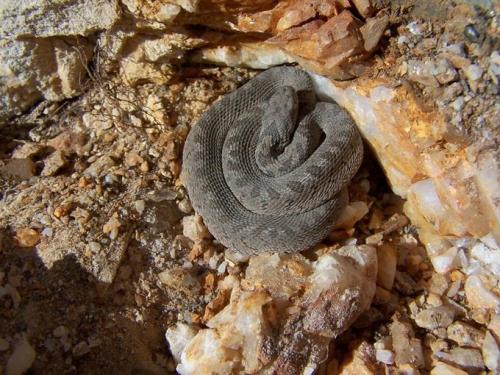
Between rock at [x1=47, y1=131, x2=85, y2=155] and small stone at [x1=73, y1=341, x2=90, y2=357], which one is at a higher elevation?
rock at [x1=47, y1=131, x2=85, y2=155]

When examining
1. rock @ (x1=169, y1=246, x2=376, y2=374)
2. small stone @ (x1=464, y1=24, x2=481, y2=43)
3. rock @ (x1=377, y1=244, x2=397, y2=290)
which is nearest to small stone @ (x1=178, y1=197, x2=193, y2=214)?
rock @ (x1=169, y1=246, x2=376, y2=374)

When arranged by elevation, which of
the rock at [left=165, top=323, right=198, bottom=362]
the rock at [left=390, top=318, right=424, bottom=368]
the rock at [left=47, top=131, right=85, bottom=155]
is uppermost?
the rock at [left=47, top=131, right=85, bottom=155]

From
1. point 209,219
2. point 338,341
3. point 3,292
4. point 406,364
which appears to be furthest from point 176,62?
point 406,364

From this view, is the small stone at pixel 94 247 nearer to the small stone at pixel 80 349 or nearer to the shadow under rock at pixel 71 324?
the shadow under rock at pixel 71 324

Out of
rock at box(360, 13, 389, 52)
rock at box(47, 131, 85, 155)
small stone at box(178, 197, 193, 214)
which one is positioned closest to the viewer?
rock at box(360, 13, 389, 52)

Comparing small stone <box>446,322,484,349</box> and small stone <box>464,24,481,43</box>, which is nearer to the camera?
small stone <box>464,24,481,43</box>

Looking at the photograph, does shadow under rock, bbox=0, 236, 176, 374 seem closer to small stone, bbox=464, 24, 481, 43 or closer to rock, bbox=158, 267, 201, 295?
rock, bbox=158, 267, 201, 295

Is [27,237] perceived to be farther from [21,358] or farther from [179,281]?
[179,281]

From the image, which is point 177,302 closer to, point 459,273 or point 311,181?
point 311,181
